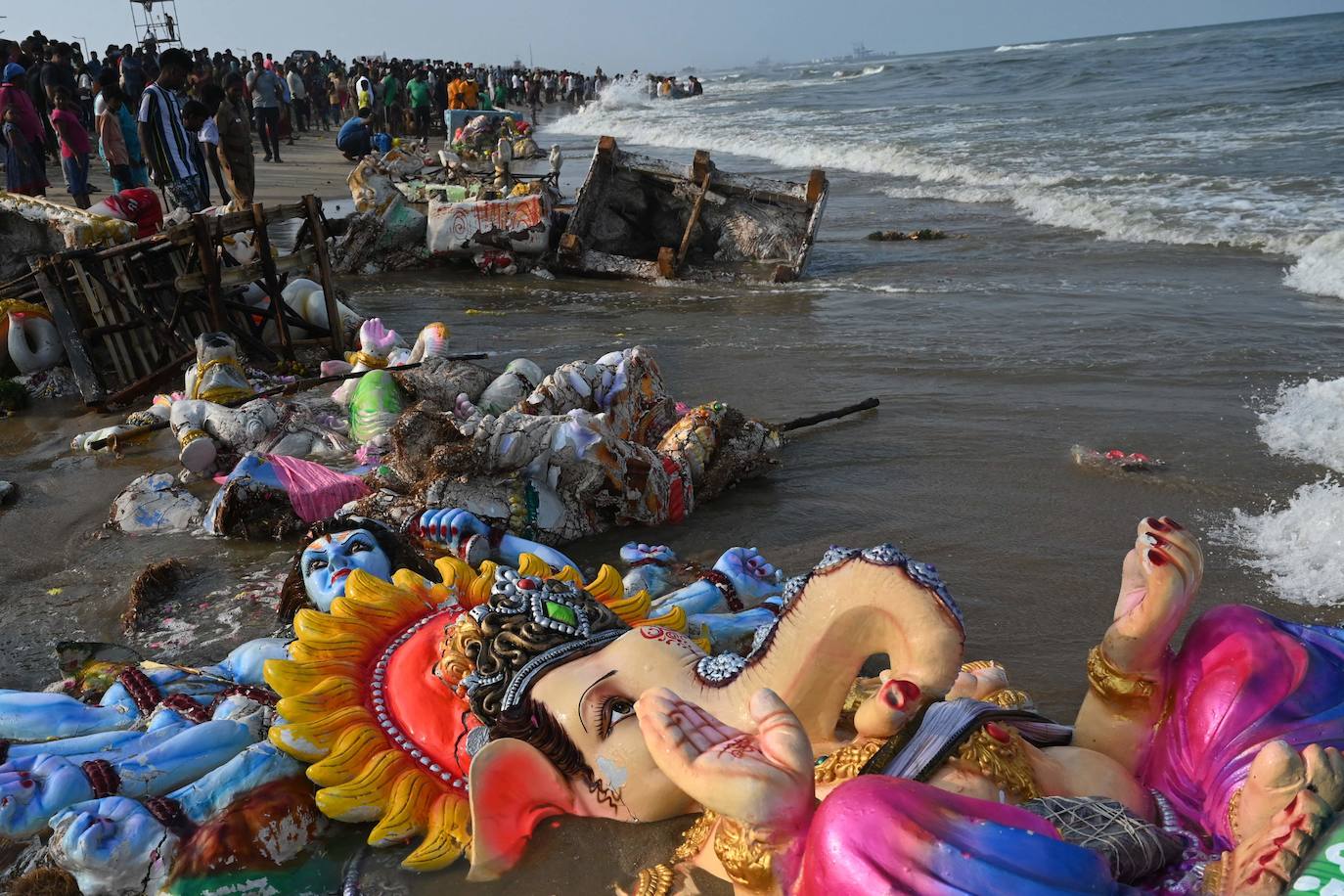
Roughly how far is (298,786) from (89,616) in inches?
79.3

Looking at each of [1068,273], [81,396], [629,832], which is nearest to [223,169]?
[81,396]

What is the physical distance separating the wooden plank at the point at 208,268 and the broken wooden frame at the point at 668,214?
14.7 ft

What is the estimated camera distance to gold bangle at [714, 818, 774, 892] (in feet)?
5.50

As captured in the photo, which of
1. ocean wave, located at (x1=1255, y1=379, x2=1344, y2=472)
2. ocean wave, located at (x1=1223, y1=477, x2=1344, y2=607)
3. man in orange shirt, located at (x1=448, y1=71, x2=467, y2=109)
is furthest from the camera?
man in orange shirt, located at (x1=448, y1=71, x2=467, y2=109)

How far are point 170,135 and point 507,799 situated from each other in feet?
30.4

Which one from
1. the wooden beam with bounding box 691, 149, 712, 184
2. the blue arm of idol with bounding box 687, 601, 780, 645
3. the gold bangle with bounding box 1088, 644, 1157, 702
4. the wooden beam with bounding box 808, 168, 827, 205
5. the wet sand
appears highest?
the wooden beam with bounding box 691, 149, 712, 184

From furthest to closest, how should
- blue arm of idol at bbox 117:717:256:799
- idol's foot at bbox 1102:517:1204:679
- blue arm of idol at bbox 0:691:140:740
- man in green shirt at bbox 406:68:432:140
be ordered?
1. man in green shirt at bbox 406:68:432:140
2. blue arm of idol at bbox 0:691:140:740
3. blue arm of idol at bbox 117:717:256:799
4. idol's foot at bbox 1102:517:1204:679

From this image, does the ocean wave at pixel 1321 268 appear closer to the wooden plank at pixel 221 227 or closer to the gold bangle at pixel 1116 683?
the gold bangle at pixel 1116 683

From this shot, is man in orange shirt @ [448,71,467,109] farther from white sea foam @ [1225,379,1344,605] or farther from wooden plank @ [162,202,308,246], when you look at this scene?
white sea foam @ [1225,379,1344,605]

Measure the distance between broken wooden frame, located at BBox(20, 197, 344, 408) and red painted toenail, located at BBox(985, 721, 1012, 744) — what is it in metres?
6.29

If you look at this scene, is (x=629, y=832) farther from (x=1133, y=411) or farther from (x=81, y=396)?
(x=81, y=396)

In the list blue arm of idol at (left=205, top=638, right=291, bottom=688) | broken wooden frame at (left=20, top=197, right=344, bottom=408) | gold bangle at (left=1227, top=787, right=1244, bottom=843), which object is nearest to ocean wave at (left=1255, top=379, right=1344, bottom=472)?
gold bangle at (left=1227, top=787, right=1244, bottom=843)

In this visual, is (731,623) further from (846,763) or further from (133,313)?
(133,313)

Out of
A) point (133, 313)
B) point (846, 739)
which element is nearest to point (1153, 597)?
point (846, 739)
